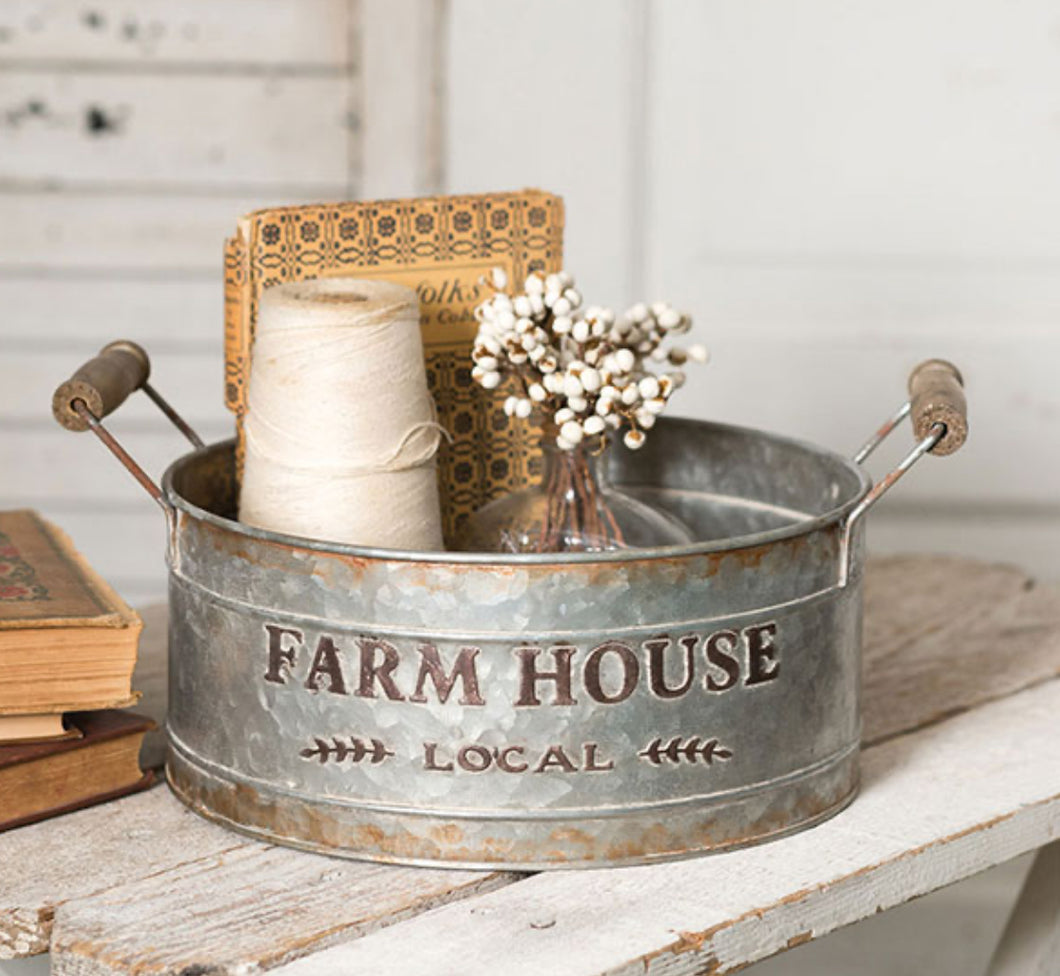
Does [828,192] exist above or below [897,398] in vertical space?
above

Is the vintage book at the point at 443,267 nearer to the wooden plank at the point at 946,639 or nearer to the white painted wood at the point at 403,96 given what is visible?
the wooden plank at the point at 946,639

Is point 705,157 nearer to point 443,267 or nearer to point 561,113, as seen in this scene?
point 561,113

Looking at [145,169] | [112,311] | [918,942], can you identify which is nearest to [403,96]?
[145,169]

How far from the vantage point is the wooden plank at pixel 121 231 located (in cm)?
199

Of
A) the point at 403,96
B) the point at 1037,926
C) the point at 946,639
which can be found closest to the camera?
the point at 1037,926

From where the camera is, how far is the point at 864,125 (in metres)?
1.78

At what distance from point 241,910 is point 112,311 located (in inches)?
52.8

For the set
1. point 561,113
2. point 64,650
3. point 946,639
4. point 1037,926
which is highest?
point 561,113

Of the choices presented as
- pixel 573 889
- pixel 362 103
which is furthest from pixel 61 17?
pixel 573 889

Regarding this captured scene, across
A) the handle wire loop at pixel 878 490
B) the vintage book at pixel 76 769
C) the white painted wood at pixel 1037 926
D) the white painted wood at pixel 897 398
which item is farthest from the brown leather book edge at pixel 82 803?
the white painted wood at pixel 897 398

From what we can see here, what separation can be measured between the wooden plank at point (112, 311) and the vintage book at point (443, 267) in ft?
3.28

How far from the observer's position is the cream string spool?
0.90m

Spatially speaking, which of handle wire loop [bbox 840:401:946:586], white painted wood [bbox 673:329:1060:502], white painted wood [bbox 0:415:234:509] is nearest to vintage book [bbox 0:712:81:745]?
handle wire loop [bbox 840:401:946:586]

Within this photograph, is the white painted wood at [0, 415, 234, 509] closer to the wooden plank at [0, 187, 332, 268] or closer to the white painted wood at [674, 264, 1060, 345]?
the wooden plank at [0, 187, 332, 268]
